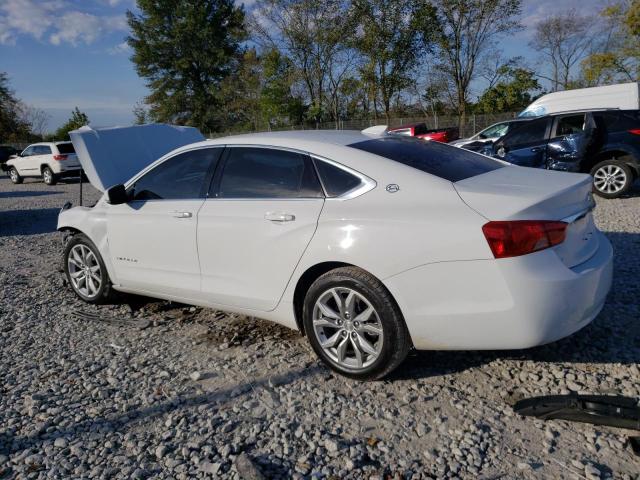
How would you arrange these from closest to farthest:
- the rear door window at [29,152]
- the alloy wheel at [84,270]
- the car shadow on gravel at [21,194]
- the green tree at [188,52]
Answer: the alloy wheel at [84,270] → the car shadow on gravel at [21,194] → the rear door window at [29,152] → the green tree at [188,52]

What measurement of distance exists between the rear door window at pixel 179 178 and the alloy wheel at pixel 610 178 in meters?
7.71

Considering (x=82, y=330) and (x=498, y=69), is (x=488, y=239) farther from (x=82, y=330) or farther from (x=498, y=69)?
(x=498, y=69)

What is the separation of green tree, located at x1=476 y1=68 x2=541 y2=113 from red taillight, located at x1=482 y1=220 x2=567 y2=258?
32651 mm

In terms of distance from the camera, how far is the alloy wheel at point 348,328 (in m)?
3.07

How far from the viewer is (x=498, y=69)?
32.2 metres

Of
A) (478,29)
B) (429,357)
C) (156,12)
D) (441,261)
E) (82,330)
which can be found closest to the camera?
(441,261)

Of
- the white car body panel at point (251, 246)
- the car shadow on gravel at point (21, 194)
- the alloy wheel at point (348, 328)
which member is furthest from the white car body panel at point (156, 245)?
the car shadow on gravel at point (21, 194)

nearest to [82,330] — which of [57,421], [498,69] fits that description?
[57,421]

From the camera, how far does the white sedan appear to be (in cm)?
268

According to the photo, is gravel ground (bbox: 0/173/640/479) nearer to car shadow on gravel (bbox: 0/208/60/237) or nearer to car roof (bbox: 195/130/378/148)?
car roof (bbox: 195/130/378/148)

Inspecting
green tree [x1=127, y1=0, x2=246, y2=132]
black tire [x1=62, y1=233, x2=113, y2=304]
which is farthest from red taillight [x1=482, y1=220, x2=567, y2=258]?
green tree [x1=127, y1=0, x2=246, y2=132]

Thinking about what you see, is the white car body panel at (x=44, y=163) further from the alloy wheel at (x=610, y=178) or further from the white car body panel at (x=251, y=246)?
the white car body panel at (x=251, y=246)

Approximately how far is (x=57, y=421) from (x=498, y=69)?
3399cm

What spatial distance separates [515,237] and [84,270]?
13.3ft
